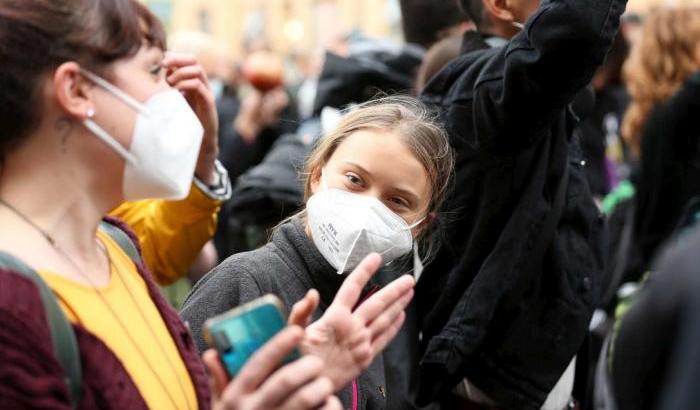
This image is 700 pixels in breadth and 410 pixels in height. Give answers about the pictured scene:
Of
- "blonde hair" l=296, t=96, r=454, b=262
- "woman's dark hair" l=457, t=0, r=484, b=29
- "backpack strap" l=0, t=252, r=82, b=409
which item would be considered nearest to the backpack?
"backpack strap" l=0, t=252, r=82, b=409

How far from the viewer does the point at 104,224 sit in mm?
2219

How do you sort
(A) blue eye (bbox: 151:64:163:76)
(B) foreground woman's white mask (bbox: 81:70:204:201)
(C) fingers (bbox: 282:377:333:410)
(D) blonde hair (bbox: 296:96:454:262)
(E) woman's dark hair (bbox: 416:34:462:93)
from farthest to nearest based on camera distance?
1. (E) woman's dark hair (bbox: 416:34:462:93)
2. (D) blonde hair (bbox: 296:96:454:262)
3. (A) blue eye (bbox: 151:64:163:76)
4. (B) foreground woman's white mask (bbox: 81:70:204:201)
5. (C) fingers (bbox: 282:377:333:410)

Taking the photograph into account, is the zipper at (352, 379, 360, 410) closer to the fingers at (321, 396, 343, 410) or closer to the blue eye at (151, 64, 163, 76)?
the fingers at (321, 396, 343, 410)

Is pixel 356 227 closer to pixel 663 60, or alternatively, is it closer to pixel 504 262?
pixel 504 262

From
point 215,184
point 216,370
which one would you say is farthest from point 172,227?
point 216,370

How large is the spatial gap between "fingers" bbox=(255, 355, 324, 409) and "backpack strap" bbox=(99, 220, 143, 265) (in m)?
0.58

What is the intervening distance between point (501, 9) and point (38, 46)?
1787mm

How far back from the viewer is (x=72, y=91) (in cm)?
187

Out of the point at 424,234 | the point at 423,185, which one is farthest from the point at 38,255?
the point at 424,234

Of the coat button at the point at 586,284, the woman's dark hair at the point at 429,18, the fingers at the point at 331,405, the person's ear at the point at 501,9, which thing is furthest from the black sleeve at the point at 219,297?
the woman's dark hair at the point at 429,18

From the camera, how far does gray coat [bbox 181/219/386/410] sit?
246cm

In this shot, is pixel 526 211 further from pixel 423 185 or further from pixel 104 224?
pixel 104 224

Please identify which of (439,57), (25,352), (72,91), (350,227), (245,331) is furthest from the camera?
(439,57)

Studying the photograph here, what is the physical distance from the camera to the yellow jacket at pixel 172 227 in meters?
2.98
